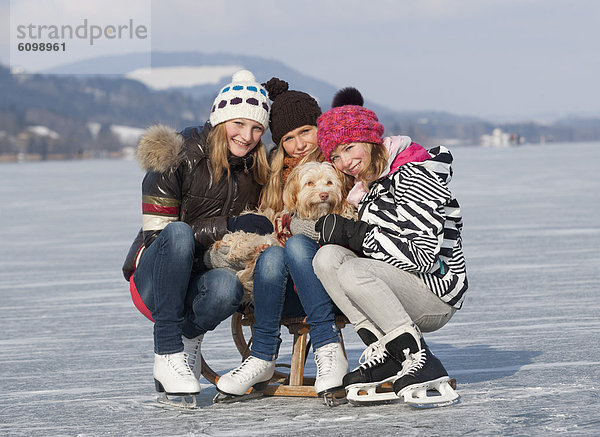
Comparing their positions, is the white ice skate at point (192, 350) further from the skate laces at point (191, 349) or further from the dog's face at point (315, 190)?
the dog's face at point (315, 190)

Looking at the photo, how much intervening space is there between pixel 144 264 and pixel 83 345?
1972 mm

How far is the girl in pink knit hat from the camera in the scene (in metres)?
3.90

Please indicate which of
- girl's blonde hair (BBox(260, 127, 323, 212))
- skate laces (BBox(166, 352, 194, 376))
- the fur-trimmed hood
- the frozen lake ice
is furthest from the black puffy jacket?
the frozen lake ice

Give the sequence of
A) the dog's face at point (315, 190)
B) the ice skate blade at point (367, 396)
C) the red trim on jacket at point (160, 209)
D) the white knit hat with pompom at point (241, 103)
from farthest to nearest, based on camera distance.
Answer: the white knit hat with pompom at point (241, 103) → the red trim on jacket at point (160, 209) → the dog's face at point (315, 190) → the ice skate blade at point (367, 396)

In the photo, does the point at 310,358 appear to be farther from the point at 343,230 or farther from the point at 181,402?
the point at 343,230

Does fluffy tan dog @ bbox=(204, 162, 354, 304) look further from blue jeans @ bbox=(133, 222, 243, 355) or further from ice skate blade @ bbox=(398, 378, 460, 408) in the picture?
ice skate blade @ bbox=(398, 378, 460, 408)

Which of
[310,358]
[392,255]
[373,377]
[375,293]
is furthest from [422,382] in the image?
[310,358]

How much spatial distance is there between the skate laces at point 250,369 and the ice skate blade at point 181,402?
232mm

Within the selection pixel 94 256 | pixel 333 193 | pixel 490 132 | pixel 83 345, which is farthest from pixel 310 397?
pixel 490 132

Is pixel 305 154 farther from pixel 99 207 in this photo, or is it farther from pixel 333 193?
pixel 99 207

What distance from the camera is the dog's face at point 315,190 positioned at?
407cm

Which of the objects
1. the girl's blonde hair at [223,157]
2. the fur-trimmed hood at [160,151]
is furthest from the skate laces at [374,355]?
the fur-trimmed hood at [160,151]

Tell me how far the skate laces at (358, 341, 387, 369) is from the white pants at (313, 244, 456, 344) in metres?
0.05

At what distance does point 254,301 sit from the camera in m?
4.15
